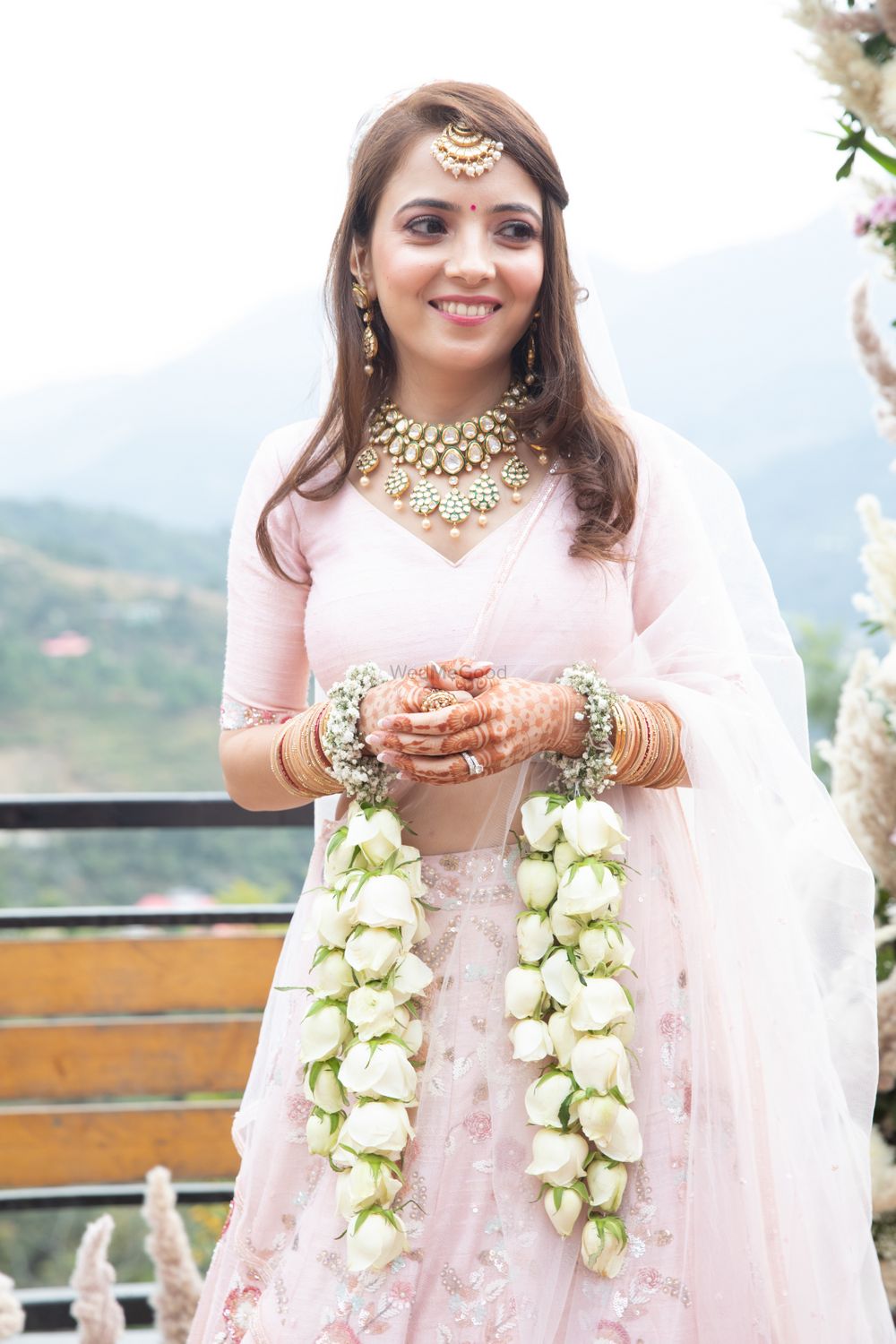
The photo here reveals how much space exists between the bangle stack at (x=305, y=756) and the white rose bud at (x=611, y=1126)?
16.5 inches

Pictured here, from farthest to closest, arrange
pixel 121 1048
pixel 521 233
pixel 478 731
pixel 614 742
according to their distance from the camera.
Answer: pixel 121 1048 < pixel 521 233 < pixel 614 742 < pixel 478 731

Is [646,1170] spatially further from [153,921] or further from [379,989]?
[153,921]

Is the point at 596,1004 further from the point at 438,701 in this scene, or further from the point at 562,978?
the point at 438,701

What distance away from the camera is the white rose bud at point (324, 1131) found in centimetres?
123

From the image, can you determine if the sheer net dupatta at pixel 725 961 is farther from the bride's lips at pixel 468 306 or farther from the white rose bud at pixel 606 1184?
the bride's lips at pixel 468 306

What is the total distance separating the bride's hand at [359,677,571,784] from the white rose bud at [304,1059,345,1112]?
1.03ft

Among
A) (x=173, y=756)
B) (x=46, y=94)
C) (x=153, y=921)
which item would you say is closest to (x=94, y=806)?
(x=153, y=921)

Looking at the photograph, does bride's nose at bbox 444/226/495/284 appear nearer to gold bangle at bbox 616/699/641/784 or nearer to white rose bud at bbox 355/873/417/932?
gold bangle at bbox 616/699/641/784

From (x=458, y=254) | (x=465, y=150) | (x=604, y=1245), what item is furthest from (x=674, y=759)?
(x=465, y=150)

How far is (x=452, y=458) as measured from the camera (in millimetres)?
1385

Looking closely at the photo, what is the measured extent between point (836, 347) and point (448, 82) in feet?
32.7

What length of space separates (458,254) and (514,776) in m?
0.56

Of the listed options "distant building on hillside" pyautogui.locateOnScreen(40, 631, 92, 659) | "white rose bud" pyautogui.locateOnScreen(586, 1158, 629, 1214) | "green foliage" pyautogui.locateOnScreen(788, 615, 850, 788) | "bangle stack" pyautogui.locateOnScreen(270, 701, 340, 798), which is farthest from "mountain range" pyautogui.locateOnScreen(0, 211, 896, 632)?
"white rose bud" pyautogui.locateOnScreen(586, 1158, 629, 1214)

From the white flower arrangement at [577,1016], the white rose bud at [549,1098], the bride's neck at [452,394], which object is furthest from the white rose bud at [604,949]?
the bride's neck at [452,394]
